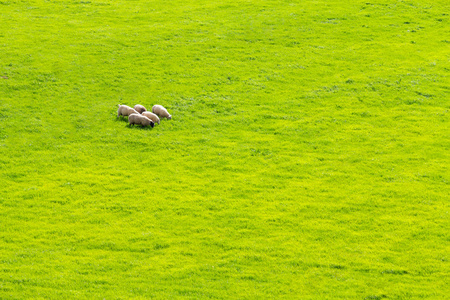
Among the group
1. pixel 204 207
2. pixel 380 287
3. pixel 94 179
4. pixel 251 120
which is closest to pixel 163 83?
pixel 251 120

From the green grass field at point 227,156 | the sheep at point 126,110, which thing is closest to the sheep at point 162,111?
the green grass field at point 227,156

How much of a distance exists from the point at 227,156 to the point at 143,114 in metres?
5.29

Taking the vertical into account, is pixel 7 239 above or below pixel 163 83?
below

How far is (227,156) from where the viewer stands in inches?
939

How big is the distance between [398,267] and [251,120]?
41.3ft

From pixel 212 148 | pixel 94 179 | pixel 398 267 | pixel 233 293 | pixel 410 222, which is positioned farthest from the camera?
pixel 212 148

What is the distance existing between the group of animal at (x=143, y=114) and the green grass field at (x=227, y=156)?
0.55 m

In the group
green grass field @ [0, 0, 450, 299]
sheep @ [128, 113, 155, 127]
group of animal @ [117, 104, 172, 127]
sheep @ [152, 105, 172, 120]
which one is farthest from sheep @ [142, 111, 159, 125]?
sheep @ [152, 105, 172, 120]

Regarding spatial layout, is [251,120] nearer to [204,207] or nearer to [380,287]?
[204,207]

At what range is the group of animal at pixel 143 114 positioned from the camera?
25859 mm

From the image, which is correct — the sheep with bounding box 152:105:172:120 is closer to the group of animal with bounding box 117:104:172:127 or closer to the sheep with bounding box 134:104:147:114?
the group of animal with bounding box 117:104:172:127

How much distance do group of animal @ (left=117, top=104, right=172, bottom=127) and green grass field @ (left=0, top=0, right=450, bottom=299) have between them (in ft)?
1.80

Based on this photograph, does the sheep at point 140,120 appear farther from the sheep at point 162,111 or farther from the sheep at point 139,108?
the sheep at point 162,111

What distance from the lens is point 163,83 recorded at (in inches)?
1220
